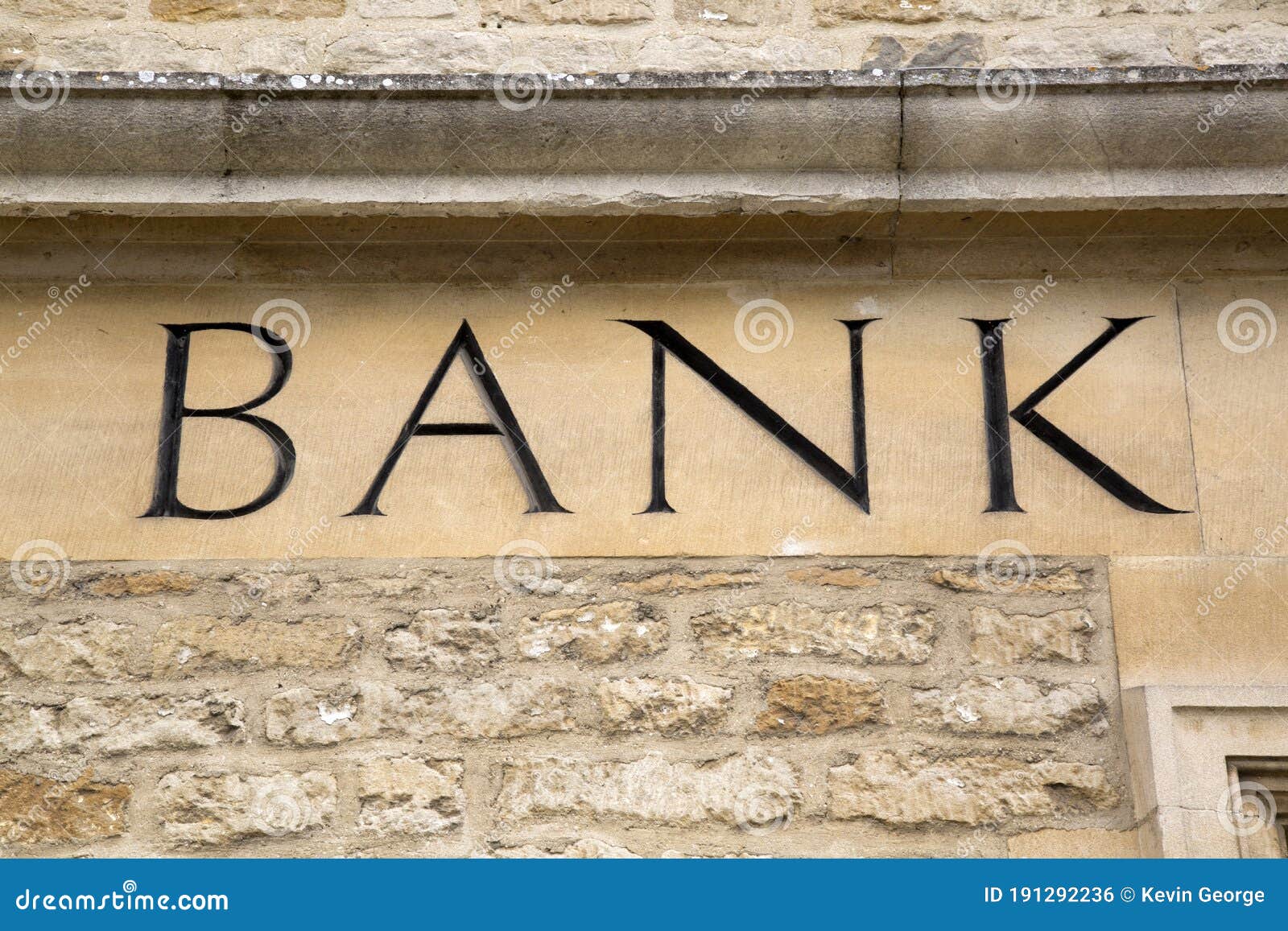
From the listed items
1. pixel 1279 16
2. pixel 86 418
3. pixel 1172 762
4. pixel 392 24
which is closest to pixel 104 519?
pixel 86 418

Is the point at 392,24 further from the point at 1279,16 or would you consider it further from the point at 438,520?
the point at 1279,16

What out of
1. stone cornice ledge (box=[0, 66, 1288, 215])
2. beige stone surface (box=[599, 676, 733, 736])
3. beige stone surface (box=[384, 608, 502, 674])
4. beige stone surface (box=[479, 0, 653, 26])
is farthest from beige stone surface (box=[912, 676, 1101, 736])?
beige stone surface (box=[479, 0, 653, 26])

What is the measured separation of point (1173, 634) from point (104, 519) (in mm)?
2264

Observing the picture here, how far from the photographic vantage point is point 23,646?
2.89 m

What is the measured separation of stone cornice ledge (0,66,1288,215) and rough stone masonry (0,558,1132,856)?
31.7 inches

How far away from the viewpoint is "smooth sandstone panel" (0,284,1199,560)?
2.99 meters

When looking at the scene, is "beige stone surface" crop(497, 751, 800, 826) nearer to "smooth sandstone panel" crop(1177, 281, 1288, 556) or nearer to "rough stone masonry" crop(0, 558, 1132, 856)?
"rough stone masonry" crop(0, 558, 1132, 856)

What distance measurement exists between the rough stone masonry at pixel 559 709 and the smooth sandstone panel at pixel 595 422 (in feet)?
0.28

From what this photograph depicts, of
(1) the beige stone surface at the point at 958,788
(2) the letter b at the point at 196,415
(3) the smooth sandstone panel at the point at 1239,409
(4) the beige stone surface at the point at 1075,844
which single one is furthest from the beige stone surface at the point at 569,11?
(4) the beige stone surface at the point at 1075,844

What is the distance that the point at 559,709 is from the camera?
283 cm

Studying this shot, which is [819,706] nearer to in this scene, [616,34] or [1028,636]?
[1028,636]

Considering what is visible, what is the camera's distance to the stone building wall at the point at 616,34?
3.27m

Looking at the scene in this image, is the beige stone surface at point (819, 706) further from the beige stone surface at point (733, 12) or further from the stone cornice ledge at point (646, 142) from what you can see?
the beige stone surface at point (733, 12)

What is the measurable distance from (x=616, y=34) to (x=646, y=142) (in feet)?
1.40
